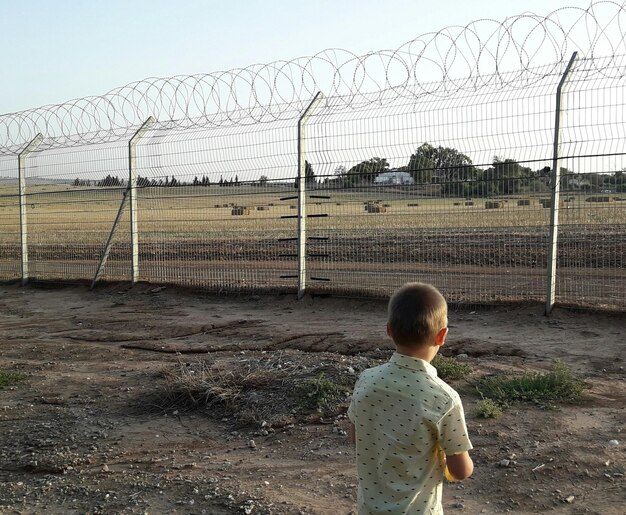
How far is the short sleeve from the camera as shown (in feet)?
8.23

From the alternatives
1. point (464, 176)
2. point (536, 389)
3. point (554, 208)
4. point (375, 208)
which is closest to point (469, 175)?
point (464, 176)

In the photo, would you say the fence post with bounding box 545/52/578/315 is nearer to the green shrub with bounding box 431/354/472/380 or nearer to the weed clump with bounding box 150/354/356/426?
the green shrub with bounding box 431/354/472/380

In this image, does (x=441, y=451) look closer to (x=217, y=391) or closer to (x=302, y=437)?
(x=302, y=437)

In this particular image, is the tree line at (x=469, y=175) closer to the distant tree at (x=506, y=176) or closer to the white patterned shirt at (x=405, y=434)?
the distant tree at (x=506, y=176)

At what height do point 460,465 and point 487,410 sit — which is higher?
point 460,465

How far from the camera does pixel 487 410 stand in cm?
529

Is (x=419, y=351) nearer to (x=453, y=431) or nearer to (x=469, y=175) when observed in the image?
(x=453, y=431)

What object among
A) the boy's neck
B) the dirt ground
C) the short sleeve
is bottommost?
the dirt ground

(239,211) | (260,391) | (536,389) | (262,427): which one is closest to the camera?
(262,427)

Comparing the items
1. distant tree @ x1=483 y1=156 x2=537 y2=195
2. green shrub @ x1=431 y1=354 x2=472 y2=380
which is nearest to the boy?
green shrub @ x1=431 y1=354 x2=472 y2=380

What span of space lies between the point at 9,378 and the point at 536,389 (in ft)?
15.0

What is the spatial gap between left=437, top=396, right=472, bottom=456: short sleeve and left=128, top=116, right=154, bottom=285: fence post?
10765 millimetres

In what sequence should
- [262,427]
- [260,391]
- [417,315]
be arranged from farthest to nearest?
[260,391] < [262,427] < [417,315]

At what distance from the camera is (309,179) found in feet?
35.5
